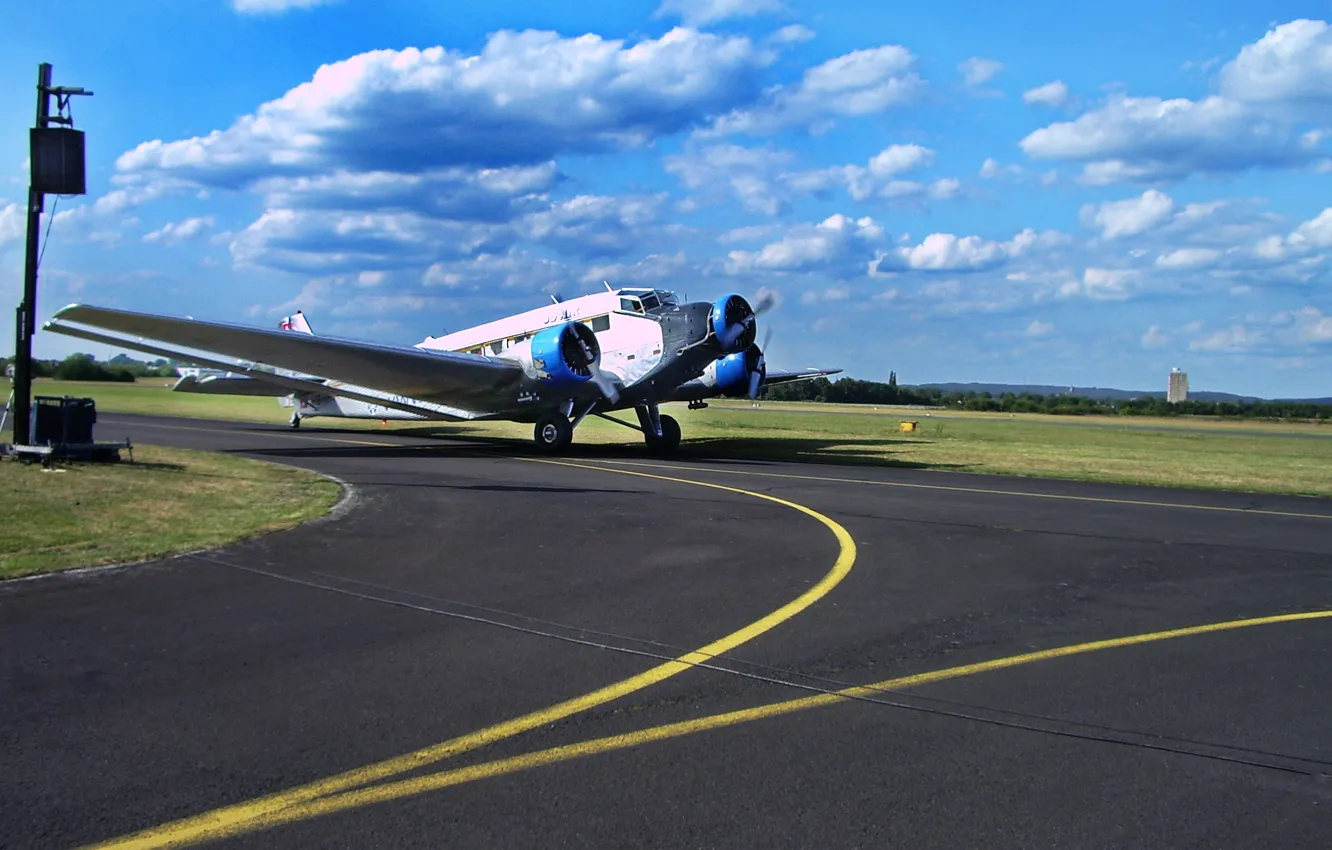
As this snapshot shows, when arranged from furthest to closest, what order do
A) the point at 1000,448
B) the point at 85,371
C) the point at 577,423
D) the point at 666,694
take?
the point at 85,371
the point at 1000,448
the point at 577,423
the point at 666,694

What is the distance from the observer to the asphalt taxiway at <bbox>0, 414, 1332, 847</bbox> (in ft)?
12.3

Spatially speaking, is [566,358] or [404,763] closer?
[404,763]

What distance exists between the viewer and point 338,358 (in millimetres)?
20750

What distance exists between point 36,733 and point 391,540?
554 centimetres

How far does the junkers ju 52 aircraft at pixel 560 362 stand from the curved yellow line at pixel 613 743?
16.3 meters

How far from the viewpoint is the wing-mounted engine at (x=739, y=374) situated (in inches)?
974

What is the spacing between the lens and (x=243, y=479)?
14.8 meters

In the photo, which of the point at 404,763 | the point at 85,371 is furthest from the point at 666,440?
the point at 85,371

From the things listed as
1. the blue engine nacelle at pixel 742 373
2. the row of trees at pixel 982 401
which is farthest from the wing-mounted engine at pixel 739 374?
the row of trees at pixel 982 401

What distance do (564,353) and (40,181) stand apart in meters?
10.6

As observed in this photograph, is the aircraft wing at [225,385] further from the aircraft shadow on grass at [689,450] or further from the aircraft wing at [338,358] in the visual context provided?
the aircraft wing at [338,358]

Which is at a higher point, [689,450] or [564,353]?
[564,353]

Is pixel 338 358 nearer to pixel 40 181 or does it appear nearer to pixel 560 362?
pixel 560 362

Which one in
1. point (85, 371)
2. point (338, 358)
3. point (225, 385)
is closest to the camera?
point (338, 358)
